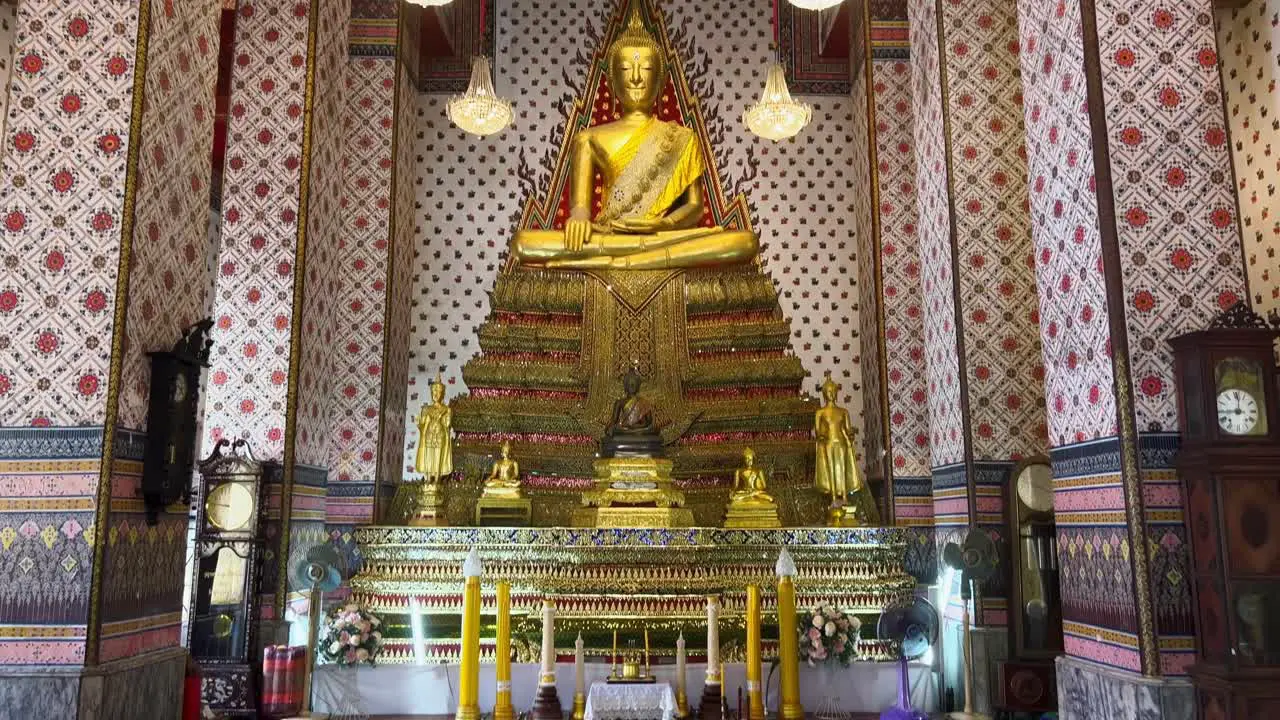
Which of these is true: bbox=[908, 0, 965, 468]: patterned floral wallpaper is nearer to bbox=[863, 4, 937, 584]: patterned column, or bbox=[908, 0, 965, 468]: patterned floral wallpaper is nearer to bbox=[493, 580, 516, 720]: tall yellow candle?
bbox=[863, 4, 937, 584]: patterned column

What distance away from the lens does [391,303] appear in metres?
9.73

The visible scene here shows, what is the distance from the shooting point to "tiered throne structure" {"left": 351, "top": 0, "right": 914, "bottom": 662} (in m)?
7.79

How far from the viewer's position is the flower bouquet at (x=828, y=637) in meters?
7.15

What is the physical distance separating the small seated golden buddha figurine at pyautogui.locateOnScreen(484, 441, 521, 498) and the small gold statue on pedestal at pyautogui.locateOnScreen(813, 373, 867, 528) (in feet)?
8.47

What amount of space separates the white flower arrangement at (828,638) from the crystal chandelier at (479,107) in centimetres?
541

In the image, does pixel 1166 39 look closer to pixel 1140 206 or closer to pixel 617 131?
pixel 1140 206

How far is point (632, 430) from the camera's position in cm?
906

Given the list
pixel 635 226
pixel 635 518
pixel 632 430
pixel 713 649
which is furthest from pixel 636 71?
pixel 713 649

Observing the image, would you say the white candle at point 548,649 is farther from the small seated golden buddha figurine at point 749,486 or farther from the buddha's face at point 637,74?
the buddha's face at point 637,74

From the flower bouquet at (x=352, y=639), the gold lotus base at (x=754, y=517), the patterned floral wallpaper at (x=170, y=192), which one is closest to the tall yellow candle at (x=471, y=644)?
the patterned floral wallpaper at (x=170, y=192)

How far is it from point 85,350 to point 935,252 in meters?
6.03

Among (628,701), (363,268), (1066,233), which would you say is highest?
(363,268)

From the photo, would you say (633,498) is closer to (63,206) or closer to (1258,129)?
(63,206)

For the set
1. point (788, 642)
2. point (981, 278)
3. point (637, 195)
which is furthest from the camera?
point (637, 195)
